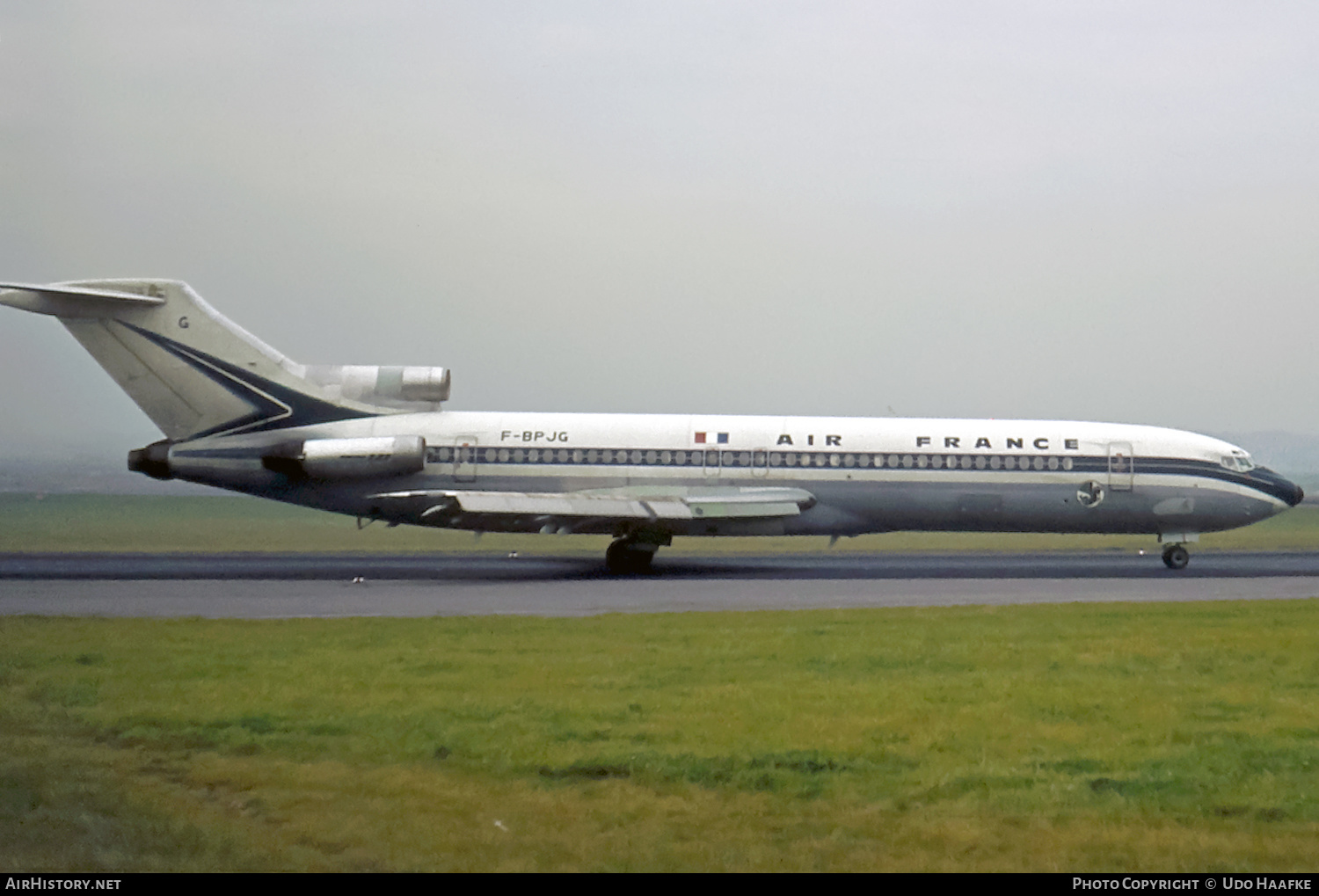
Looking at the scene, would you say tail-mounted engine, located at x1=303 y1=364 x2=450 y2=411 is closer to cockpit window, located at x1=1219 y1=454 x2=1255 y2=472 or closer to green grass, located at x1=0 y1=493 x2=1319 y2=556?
green grass, located at x1=0 y1=493 x2=1319 y2=556

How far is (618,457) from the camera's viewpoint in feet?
83.6

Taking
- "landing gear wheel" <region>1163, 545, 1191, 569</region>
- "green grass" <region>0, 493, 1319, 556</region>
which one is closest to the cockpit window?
"landing gear wheel" <region>1163, 545, 1191, 569</region>

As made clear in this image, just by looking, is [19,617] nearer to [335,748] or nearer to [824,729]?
[335,748]

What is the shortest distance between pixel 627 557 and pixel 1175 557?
1255cm

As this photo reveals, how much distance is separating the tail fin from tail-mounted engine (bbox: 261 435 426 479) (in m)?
0.99

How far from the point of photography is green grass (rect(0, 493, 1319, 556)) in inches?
1241

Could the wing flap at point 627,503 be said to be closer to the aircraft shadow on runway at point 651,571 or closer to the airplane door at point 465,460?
the airplane door at point 465,460

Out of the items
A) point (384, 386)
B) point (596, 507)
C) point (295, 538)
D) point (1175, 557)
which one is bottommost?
point (295, 538)

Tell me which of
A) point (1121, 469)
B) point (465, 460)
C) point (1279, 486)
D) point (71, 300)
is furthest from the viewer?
point (1279, 486)

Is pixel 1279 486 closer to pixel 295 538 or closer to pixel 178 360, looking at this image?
pixel 178 360

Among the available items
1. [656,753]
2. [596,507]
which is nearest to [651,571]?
[596,507]

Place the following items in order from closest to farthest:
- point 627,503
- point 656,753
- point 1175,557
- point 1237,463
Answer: point 656,753 → point 627,503 → point 1175,557 → point 1237,463

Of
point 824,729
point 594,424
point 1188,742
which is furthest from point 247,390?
point 1188,742
